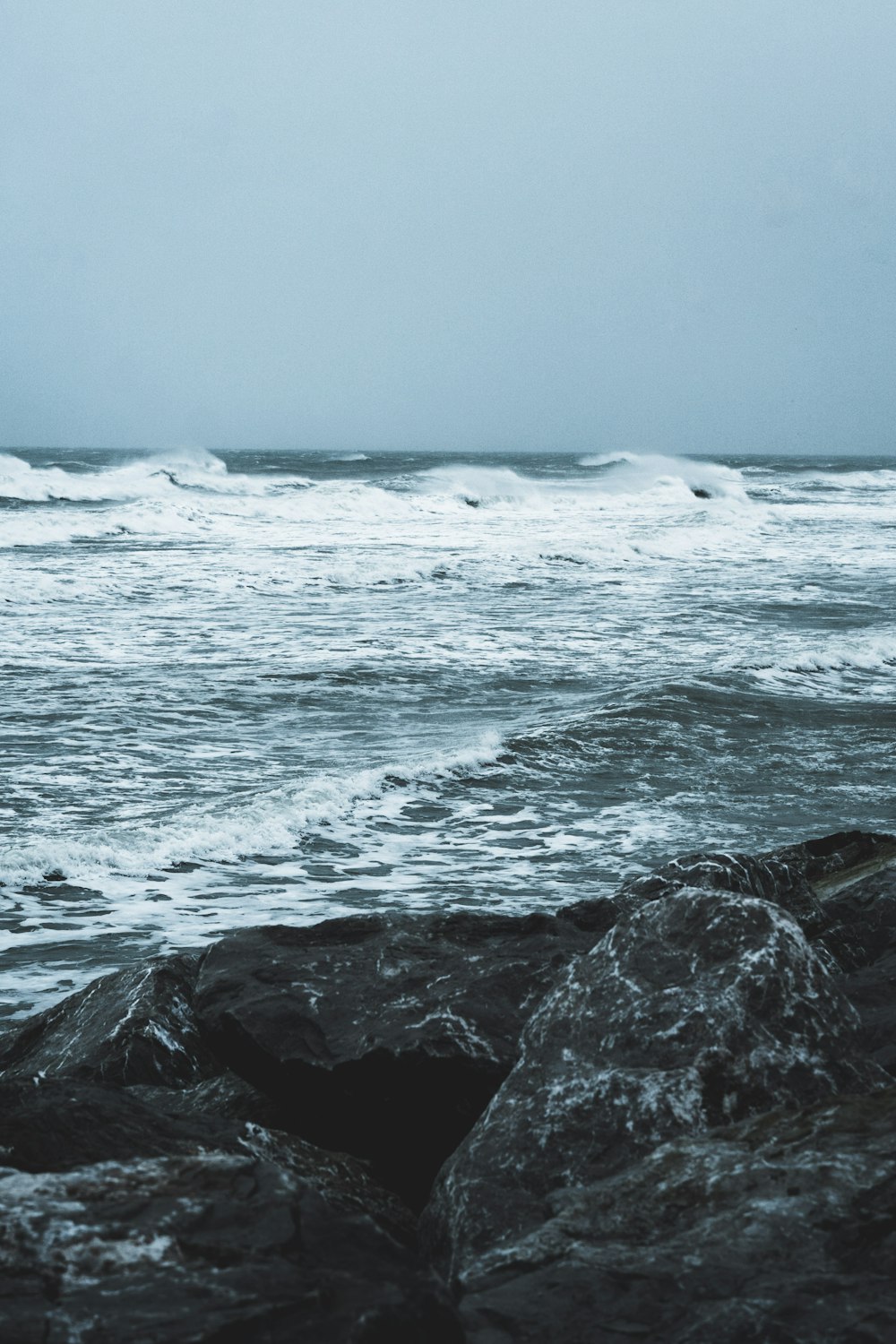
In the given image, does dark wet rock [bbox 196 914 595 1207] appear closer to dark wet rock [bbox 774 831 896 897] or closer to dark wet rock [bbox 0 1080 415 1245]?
dark wet rock [bbox 0 1080 415 1245]

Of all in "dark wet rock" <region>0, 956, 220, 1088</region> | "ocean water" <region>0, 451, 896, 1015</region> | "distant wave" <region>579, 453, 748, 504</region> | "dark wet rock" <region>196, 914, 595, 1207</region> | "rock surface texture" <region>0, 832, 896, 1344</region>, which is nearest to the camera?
"rock surface texture" <region>0, 832, 896, 1344</region>

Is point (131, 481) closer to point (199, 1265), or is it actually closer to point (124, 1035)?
point (124, 1035)

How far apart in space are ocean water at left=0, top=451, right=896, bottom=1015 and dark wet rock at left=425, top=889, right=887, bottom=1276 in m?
2.81

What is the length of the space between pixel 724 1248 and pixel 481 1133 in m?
0.85

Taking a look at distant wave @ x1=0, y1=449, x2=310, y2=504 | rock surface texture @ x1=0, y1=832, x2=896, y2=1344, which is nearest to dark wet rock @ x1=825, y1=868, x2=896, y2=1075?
rock surface texture @ x1=0, y1=832, x2=896, y2=1344

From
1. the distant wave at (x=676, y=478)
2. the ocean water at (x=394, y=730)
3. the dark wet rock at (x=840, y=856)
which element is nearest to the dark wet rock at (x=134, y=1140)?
the ocean water at (x=394, y=730)

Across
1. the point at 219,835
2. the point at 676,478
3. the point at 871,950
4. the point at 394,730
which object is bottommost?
the point at 219,835

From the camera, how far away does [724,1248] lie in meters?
2.19

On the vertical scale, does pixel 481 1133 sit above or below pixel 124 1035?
above

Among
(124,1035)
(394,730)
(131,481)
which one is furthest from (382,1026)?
(131,481)

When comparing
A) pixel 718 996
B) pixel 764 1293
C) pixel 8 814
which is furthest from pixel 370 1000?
pixel 8 814

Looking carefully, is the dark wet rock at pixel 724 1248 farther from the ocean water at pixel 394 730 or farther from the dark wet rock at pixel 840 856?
the ocean water at pixel 394 730

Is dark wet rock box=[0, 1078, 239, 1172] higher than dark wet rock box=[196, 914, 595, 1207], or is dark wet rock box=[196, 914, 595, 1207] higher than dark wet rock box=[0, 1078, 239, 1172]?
dark wet rock box=[0, 1078, 239, 1172]

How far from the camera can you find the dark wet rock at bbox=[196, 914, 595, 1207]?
3344mm
